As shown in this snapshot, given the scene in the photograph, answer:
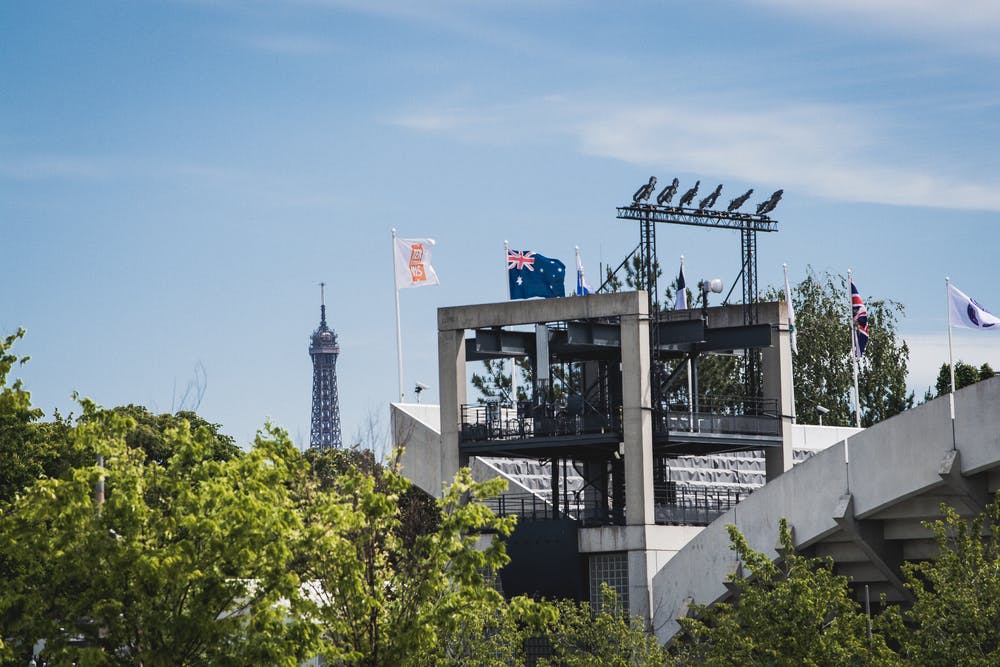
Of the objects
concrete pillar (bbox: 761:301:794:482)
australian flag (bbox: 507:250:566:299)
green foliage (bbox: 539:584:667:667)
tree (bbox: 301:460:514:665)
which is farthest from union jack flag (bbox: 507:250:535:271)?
tree (bbox: 301:460:514:665)

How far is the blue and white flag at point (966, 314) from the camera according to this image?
4078cm

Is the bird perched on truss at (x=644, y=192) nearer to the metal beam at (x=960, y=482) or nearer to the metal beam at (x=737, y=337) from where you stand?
the metal beam at (x=737, y=337)

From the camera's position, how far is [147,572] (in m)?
29.3

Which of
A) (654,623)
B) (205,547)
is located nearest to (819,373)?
(654,623)

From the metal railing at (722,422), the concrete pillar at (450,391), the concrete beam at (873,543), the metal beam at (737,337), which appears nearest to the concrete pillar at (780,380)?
the metal railing at (722,422)

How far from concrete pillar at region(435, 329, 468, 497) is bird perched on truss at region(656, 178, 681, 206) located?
8.96 meters

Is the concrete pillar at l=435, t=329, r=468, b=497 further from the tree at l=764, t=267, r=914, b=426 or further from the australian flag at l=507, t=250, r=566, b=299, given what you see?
the tree at l=764, t=267, r=914, b=426

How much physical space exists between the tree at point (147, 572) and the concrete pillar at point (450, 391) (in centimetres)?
2667

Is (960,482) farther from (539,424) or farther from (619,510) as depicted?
(619,510)

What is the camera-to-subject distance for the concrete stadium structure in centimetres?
4125

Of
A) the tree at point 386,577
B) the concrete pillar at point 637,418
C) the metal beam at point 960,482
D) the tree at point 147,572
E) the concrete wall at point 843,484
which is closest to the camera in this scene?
the tree at point 147,572

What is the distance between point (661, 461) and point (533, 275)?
324 inches

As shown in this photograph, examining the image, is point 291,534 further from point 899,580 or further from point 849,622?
point 899,580

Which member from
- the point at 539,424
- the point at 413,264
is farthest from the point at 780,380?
the point at 413,264
